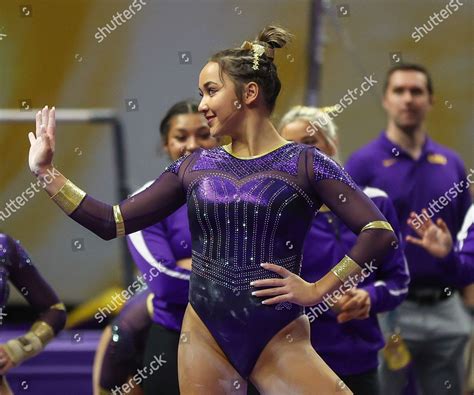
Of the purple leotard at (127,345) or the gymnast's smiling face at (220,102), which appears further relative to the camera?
the purple leotard at (127,345)

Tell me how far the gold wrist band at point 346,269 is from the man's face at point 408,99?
1.74 m

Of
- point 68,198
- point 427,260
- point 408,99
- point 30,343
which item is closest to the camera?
point 68,198

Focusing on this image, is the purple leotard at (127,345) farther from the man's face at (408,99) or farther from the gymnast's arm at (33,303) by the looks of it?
the man's face at (408,99)

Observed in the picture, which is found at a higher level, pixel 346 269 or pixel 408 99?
pixel 408 99

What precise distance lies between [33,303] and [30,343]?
123 millimetres

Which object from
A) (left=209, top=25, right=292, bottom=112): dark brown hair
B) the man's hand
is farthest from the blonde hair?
(left=209, top=25, right=292, bottom=112): dark brown hair

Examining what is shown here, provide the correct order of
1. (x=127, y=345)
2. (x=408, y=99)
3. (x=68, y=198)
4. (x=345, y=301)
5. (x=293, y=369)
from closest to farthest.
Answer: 1. (x=293, y=369)
2. (x=68, y=198)
3. (x=345, y=301)
4. (x=127, y=345)
5. (x=408, y=99)

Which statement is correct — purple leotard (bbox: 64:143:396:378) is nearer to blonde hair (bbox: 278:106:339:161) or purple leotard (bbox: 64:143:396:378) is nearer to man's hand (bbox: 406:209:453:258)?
blonde hair (bbox: 278:106:339:161)

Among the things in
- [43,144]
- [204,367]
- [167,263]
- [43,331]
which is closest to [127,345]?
[167,263]

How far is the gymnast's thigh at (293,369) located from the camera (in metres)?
2.54

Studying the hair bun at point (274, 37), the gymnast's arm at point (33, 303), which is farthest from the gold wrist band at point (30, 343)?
the hair bun at point (274, 37)

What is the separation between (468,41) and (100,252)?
2.06 m

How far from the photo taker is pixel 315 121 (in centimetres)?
342

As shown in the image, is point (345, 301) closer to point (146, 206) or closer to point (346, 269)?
point (346, 269)
